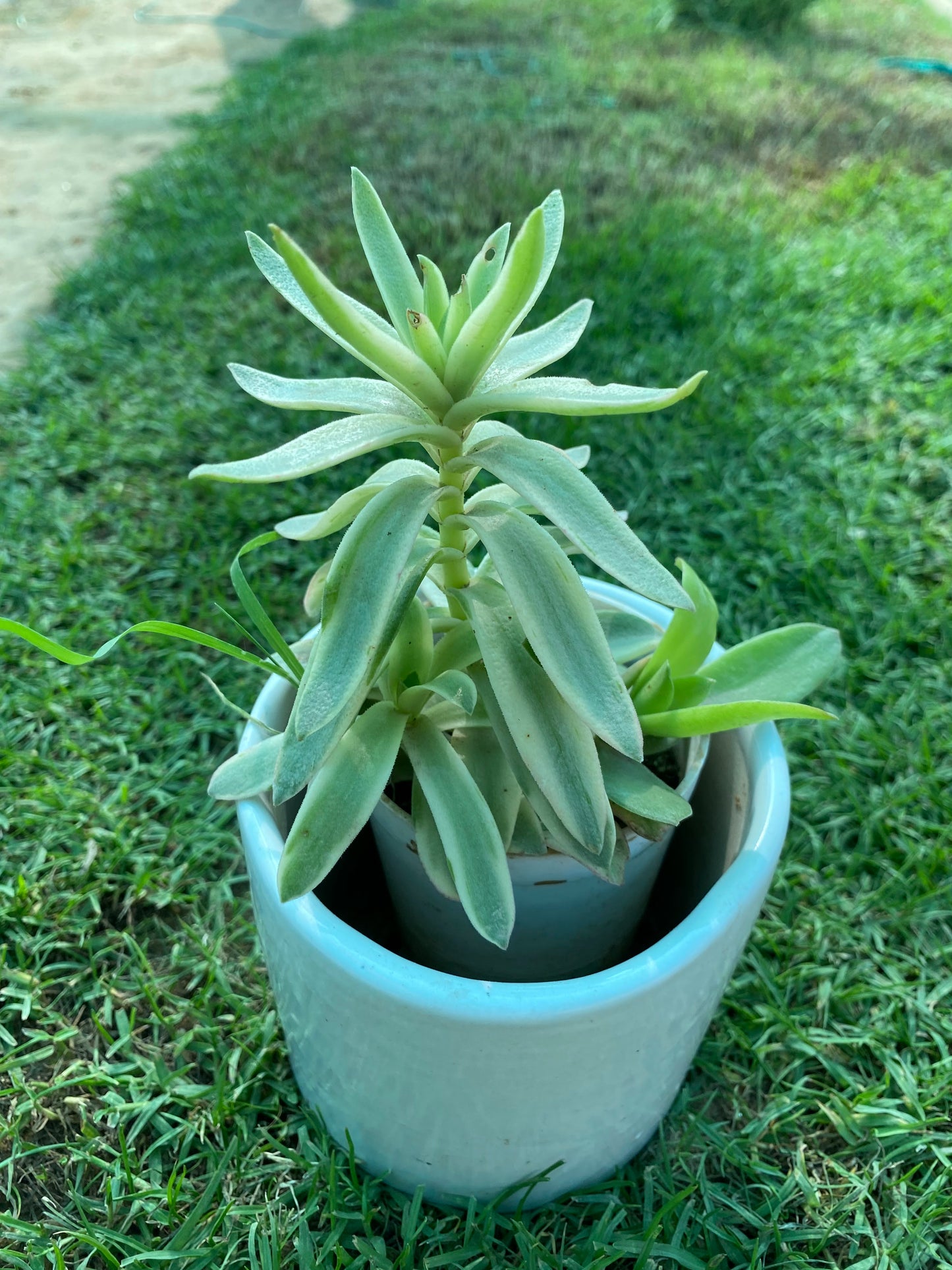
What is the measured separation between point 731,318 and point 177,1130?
4.92 feet

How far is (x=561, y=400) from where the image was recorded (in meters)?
0.53

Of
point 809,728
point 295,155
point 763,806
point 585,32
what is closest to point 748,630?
point 809,728

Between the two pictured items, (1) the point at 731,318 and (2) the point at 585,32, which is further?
(2) the point at 585,32

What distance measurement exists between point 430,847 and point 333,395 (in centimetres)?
27

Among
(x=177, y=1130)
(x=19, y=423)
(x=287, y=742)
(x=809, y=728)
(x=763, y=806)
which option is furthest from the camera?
(x=19, y=423)

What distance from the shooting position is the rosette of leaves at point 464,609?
19.8 inches

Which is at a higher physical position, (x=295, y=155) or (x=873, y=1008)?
(x=295, y=155)

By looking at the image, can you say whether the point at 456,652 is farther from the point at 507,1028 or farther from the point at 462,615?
the point at 507,1028

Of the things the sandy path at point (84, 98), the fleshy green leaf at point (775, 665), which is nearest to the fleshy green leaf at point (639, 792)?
the fleshy green leaf at point (775, 665)

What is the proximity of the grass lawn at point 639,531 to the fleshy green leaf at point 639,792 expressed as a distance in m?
0.32

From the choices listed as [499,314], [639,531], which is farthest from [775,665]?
[639,531]

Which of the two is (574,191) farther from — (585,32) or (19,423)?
(585,32)

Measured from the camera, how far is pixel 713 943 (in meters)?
0.55

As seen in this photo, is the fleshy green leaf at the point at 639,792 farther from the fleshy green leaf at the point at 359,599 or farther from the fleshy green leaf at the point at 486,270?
the fleshy green leaf at the point at 486,270
